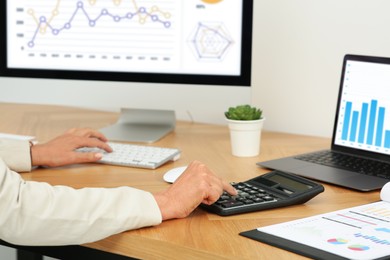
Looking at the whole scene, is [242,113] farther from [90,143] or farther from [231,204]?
[231,204]

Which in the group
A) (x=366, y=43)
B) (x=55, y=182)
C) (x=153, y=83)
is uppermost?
(x=366, y=43)

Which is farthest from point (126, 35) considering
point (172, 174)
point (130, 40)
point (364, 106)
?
point (364, 106)

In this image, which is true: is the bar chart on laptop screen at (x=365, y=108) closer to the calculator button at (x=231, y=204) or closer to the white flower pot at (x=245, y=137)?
the white flower pot at (x=245, y=137)

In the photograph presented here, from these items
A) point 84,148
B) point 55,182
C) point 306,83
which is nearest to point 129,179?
point 55,182

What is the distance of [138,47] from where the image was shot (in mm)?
1852

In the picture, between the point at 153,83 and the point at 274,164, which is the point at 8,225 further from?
the point at 153,83

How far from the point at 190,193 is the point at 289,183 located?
0.21 m

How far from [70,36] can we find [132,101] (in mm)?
220

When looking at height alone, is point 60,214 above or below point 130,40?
below

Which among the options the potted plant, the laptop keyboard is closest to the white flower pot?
the potted plant

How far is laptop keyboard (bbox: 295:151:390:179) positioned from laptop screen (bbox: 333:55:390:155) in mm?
28

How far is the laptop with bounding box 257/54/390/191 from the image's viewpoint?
1.54 meters

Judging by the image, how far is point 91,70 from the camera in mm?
1884

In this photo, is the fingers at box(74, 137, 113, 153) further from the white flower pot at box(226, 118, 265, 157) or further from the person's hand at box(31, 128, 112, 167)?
the white flower pot at box(226, 118, 265, 157)
